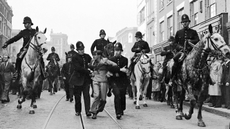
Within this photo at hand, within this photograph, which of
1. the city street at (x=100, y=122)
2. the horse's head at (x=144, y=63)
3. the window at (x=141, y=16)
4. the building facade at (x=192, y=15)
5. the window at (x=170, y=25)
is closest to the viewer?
the city street at (x=100, y=122)

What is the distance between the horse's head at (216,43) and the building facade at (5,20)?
1976 inches

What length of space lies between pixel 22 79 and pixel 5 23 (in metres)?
52.8

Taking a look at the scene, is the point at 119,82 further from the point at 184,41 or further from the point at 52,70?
the point at 52,70

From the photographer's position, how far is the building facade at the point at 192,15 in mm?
15719

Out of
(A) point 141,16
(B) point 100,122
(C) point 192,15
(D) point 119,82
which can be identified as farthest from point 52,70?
(A) point 141,16

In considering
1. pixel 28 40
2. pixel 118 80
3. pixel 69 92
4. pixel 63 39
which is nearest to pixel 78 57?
pixel 118 80

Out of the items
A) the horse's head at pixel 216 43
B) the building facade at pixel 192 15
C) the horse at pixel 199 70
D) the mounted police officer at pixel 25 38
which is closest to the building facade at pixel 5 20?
the building facade at pixel 192 15

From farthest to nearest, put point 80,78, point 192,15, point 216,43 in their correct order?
point 192,15
point 80,78
point 216,43

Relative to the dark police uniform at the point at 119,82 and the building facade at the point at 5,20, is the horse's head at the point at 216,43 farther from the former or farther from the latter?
the building facade at the point at 5,20

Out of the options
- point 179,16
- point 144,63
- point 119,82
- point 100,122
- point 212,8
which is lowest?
point 100,122

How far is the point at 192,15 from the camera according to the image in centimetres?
2084

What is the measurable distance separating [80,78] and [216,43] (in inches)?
156

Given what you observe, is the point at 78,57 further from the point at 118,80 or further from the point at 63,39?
the point at 63,39

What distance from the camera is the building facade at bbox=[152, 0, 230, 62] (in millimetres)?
15719
